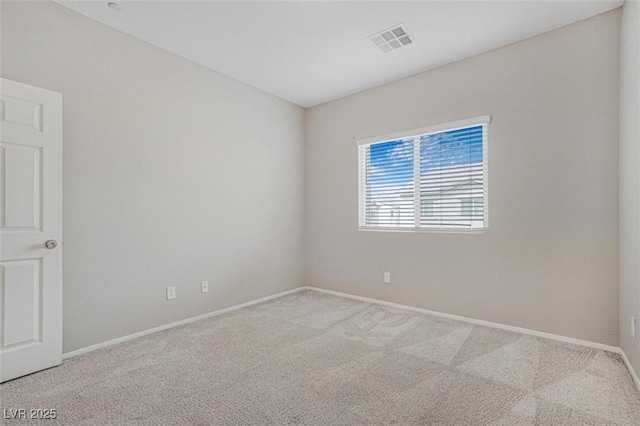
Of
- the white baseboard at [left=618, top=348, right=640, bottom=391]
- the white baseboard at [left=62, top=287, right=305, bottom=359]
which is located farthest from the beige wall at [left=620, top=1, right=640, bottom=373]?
the white baseboard at [left=62, top=287, right=305, bottom=359]

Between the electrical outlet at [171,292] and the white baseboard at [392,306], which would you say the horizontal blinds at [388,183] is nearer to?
the white baseboard at [392,306]

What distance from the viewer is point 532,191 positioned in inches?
112

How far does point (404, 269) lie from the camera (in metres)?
3.67

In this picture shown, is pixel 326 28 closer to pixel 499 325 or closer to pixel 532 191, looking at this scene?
pixel 532 191

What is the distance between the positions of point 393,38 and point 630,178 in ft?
6.94

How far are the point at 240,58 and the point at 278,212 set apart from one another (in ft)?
6.28

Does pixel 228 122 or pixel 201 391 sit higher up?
pixel 228 122

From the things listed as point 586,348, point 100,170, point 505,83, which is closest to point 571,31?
point 505,83

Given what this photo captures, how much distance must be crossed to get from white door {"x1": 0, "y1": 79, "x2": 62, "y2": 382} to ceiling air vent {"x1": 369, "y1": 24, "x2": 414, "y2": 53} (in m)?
2.62

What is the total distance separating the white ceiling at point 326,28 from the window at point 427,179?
78 centimetres

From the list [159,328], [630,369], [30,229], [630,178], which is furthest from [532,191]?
[30,229]

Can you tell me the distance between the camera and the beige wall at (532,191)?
254 cm

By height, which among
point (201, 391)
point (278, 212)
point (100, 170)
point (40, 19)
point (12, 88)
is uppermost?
point (40, 19)

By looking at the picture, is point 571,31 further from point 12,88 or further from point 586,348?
point 12,88
